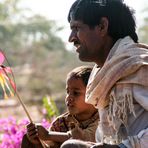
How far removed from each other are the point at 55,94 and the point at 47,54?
7.53 metres

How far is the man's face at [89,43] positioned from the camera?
349 centimetres

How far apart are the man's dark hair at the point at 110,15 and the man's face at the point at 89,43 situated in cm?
3

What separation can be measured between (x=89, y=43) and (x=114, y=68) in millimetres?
276

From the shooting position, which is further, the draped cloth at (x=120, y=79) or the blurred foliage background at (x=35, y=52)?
the blurred foliage background at (x=35, y=52)

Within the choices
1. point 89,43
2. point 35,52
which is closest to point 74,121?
point 89,43

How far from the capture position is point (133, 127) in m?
3.28

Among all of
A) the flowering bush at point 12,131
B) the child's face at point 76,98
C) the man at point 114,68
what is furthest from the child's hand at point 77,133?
the flowering bush at point 12,131

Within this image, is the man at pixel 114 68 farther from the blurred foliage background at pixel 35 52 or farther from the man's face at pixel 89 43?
the blurred foliage background at pixel 35 52

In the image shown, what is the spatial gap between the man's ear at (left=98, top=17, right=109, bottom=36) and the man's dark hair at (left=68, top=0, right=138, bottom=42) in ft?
0.06

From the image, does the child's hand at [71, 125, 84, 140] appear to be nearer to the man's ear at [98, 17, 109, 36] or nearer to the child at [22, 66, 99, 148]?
the child at [22, 66, 99, 148]

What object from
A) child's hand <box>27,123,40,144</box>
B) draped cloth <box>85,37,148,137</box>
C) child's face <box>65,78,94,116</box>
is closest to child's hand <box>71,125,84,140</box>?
child's face <box>65,78,94,116</box>

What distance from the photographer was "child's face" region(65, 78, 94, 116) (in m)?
4.30

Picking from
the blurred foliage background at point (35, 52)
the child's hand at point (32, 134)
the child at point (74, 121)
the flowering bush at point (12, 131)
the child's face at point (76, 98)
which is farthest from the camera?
the blurred foliage background at point (35, 52)

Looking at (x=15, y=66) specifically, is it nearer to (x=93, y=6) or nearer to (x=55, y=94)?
(x=55, y=94)
